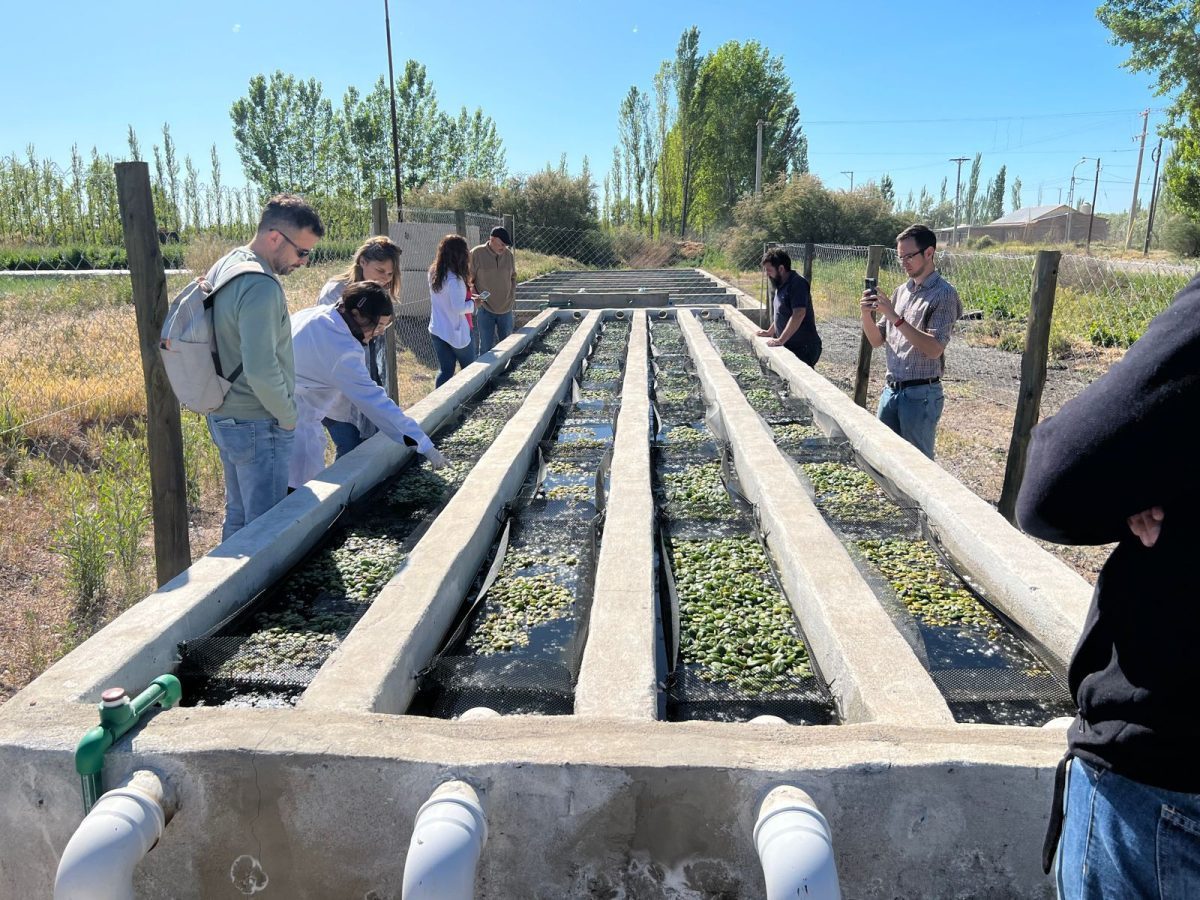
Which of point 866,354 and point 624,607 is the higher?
point 866,354

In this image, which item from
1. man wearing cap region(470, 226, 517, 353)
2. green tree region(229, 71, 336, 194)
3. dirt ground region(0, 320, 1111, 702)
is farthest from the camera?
green tree region(229, 71, 336, 194)

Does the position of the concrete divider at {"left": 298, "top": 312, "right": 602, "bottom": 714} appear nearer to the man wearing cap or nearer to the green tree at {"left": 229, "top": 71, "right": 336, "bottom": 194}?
the man wearing cap

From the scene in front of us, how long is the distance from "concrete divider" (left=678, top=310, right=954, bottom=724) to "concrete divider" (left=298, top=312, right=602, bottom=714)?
1464 mm

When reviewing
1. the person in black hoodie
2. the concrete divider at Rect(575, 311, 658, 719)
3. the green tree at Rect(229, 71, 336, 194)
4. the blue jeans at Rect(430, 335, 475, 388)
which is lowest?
the concrete divider at Rect(575, 311, 658, 719)

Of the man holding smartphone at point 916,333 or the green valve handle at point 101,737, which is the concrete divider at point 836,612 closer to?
the man holding smartphone at point 916,333

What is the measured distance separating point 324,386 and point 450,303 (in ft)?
9.83

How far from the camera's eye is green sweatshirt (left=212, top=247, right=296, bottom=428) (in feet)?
10.1

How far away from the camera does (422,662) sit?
2.95 m

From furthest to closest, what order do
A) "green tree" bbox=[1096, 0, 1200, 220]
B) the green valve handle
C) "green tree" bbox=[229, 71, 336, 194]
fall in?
"green tree" bbox=[229, 71, 336, 194]
"green tree" bbox=[1096, 0, 1200, 220]
the green valve handle

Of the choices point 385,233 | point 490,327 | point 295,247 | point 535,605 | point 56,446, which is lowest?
point 535,605

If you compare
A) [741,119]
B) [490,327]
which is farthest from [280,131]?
[490,327]

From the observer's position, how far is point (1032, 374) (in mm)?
5082

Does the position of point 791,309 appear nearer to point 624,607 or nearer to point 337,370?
point 337,370

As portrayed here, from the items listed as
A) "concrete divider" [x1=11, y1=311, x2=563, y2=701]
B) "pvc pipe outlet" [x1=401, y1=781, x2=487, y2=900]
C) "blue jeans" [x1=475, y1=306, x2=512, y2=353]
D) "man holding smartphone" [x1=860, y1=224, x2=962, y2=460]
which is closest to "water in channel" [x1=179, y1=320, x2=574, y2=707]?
"concrete divider" [x1=11, y1=311, x2=563, y2=701]
